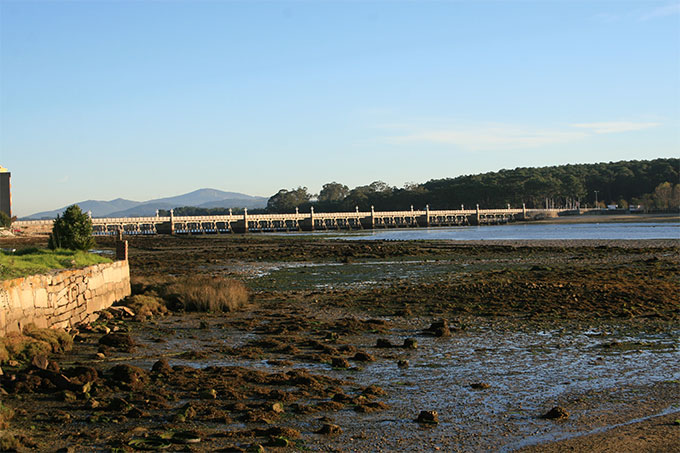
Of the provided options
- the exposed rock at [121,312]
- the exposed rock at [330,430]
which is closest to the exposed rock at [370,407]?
the exposed rock at [330,430]

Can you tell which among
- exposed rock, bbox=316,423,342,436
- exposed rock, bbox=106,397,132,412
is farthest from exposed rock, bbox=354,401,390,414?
exposed rock, bbox=106,397,132,412

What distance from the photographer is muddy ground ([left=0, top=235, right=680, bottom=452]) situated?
26.4 feet

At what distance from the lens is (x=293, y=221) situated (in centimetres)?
15212

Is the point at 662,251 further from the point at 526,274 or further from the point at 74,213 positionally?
the point at 74,213

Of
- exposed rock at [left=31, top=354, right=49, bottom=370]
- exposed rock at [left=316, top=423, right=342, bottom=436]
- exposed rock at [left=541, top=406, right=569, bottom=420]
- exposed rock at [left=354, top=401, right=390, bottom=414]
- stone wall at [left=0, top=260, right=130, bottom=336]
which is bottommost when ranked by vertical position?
exposed rock at [left=541, top=406, right=569, bottom=420]

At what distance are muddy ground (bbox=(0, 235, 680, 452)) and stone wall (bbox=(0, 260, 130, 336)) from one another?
2.13 feet

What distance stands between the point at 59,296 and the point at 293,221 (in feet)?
452

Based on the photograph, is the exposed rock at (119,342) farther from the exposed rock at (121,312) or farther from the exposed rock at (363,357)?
the exposed rock at (363,357)

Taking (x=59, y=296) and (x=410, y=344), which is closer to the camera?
(x=410, y=344)

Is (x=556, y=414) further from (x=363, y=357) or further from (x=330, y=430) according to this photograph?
(x=363, y=357)

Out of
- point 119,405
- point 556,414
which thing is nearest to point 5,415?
point 119,405

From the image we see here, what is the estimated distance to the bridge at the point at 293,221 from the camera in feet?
376

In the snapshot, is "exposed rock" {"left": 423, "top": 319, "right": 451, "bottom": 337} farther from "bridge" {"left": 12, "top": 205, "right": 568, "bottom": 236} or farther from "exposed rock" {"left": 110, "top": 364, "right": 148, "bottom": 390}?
"bridge" {"left": 12, "top": 205, "right": 568, "bottom": 236}

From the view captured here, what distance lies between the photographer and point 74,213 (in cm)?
2267
